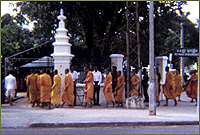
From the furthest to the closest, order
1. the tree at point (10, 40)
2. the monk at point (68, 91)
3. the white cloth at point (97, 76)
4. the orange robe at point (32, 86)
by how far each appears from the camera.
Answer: the tree at point (10, 40) < the orange robe at point (32, 86) < the white cloth at point (97, 76) < the monk at point (68, 91)

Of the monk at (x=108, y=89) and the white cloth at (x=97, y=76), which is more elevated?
the white cloth at (x=97, y=76)

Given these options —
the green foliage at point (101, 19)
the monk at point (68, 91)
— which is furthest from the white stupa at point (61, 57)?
the green foliage at point (101, 19)

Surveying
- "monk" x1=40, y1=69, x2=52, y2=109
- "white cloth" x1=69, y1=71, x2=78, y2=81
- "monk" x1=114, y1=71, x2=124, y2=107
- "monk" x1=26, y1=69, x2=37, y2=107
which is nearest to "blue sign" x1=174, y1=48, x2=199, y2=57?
"monk" x1=114, y1=71, x2=124, y2=107

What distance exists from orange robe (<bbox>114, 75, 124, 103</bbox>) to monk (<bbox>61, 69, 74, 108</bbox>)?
2.02 m

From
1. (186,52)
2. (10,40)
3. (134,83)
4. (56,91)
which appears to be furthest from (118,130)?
(10,40)

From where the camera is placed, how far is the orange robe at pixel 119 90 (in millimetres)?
13133

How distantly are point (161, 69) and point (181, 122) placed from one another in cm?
737

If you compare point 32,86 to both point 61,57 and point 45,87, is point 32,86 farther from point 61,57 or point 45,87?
point 61,57

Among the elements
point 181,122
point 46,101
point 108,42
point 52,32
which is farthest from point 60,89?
point 52,32

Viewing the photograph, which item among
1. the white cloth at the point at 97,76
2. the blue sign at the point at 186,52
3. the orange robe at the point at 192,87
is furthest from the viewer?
the orange robe at the point at 192,87

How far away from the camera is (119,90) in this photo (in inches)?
520

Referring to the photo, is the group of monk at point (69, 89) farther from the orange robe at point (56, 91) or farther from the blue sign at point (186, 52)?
the blue sign at point (186, 52)

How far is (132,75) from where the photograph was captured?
1366 centimetres

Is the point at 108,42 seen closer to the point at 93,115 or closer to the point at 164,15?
the point at 164,15
